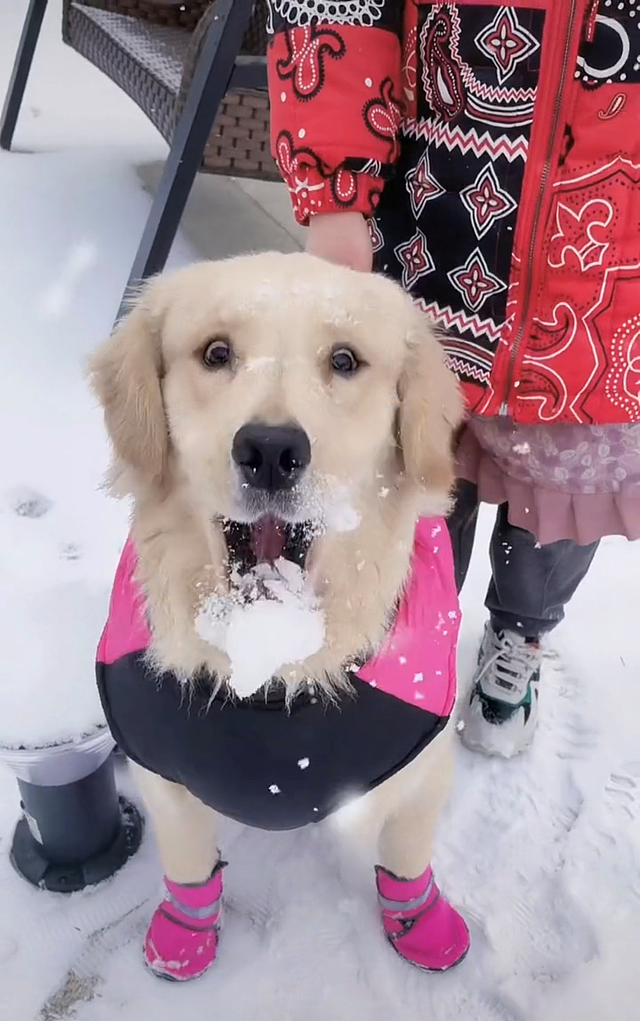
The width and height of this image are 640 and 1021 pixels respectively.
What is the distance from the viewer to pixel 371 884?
1531mm

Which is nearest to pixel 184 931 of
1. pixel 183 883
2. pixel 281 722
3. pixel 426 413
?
pixel 183 883

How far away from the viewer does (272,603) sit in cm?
A: 104

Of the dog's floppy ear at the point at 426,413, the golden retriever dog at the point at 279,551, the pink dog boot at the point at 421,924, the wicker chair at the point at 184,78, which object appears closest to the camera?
the golden retriever dog at the point at 279,551

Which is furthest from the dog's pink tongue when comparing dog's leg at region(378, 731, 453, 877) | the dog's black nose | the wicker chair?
the wicker chair

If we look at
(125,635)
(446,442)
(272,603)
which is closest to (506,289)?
(446,442)

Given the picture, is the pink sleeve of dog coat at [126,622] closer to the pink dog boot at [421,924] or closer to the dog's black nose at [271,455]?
the dog's black nose at [271,455]

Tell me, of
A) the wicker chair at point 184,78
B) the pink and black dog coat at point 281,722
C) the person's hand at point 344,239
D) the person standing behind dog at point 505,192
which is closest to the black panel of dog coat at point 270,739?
the pink and black dog coat at point 281,722

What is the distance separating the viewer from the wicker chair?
8.18ft

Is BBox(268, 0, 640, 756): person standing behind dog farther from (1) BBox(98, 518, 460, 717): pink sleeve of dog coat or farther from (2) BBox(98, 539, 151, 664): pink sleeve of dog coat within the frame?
(2) BBox(98, 539, 151, 664): pink sleeve of dog coat

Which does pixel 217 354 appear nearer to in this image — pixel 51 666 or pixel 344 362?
pixel 344 362

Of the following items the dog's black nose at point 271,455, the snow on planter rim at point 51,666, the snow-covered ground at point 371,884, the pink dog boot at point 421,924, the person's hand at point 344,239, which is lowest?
the snow-covered ground at point 371,884

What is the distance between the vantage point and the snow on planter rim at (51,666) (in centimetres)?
128

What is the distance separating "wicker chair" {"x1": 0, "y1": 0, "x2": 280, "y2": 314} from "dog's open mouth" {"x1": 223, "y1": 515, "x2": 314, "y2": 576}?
6.31ft

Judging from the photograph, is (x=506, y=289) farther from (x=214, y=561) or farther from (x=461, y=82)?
(x=214, y=561)
